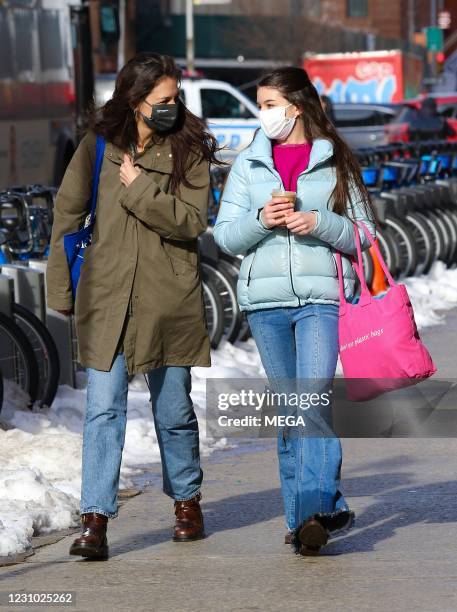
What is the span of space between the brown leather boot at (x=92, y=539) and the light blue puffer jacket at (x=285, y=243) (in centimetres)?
91

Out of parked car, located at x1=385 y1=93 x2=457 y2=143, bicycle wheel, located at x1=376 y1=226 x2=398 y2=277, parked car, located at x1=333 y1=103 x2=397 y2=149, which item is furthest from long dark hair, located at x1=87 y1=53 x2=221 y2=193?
parked car, located at x1=333 y1=103 x2=397 y2=149

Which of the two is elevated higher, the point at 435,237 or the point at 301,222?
the point at 301,222

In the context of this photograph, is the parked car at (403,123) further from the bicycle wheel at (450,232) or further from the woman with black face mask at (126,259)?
the woman with black face mask at (126,259)

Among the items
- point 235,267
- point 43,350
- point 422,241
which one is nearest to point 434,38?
point 422,241

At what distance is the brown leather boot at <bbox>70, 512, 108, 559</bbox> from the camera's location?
19.1 feet

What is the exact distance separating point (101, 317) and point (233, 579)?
1.06m

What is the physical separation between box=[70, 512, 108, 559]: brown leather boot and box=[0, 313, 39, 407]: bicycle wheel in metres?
2.71

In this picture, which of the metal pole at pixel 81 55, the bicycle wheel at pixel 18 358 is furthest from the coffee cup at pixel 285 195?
the metal pole at pixel 81 55

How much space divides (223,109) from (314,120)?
2335 centimetres

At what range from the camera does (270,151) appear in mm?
5848

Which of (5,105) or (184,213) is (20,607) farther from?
(5,105)

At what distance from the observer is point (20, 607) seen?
206 inches

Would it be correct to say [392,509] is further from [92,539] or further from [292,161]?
[292,161]

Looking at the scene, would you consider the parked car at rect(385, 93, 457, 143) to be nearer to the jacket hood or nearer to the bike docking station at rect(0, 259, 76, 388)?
the bike docking station at rect(0, 259, 76, 388)
